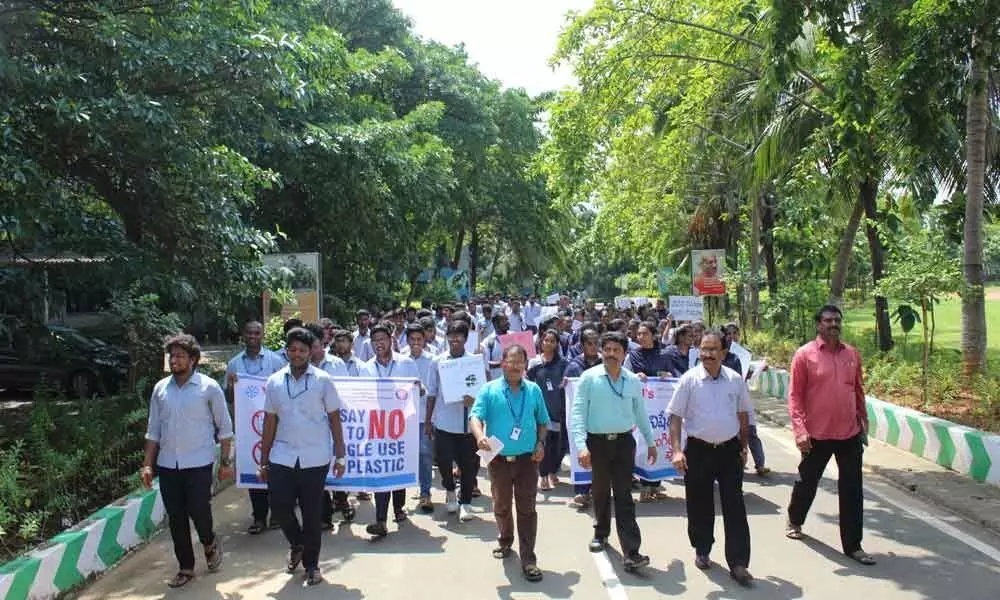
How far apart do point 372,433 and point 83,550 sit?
241 centimetres

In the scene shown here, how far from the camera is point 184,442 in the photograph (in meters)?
5.96

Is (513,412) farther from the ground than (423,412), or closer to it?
farther from the ground

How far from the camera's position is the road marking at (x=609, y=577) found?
567 cm

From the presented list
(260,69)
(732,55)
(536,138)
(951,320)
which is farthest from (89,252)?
(951,320)

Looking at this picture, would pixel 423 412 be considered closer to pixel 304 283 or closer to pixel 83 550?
pixel 83 550

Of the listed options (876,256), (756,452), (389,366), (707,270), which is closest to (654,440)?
(756,452)

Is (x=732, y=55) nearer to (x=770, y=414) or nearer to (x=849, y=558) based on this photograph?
(x=770, y=414)

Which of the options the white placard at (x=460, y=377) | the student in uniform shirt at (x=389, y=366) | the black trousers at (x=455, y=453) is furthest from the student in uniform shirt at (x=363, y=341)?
the black trousers at (x=455, y=453)

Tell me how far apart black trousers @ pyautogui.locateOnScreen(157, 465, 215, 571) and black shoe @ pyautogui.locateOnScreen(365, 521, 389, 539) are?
60.4 inches

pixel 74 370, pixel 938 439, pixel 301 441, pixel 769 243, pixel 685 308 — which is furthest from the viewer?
pixel 769 243

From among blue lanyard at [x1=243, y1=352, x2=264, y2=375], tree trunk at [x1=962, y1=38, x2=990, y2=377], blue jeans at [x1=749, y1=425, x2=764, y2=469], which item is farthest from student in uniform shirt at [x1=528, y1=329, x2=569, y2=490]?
tree trunk at [x1=962, y1=38, x2=990, y2=377]

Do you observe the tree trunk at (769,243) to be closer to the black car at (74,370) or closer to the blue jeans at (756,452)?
the blue jeans at (756,452)

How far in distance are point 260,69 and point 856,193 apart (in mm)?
12672

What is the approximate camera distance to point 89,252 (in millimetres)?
8609
